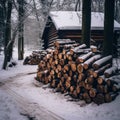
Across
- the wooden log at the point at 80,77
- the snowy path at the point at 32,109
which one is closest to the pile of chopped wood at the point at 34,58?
the snowy path at the point at 32,109

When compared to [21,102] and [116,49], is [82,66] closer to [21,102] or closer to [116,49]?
[21,102]

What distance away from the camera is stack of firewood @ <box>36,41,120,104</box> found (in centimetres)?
779

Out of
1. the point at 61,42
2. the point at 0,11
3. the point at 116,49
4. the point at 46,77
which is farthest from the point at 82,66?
the point at 0,11

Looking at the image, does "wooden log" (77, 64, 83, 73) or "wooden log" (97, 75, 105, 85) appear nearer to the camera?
"wooden log" (97, 75, 105, 85)

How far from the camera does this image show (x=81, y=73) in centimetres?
862

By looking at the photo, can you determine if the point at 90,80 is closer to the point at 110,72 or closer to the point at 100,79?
the point at 100,79

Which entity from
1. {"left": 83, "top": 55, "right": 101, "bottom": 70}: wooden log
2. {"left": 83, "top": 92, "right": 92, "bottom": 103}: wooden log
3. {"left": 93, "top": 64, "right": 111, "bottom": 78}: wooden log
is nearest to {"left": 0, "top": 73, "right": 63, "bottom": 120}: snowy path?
{"left": 83, "top": 92, "right": 92, "bottom": 103}: wooden log

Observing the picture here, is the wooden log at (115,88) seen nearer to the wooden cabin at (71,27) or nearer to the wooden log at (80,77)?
the wooden log at (80,77)

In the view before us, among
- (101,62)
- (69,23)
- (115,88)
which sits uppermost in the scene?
(69,23)

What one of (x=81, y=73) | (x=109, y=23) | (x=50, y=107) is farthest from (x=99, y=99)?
(x=109, y=23)

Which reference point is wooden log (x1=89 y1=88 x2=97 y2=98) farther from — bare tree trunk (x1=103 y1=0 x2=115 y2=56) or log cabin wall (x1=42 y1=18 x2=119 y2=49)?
log cabin wall (x1=42 y1=18 x2=119 y2=49)

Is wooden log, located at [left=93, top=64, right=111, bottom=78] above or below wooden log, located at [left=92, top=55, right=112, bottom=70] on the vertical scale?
below

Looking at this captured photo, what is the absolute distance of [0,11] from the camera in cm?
2530

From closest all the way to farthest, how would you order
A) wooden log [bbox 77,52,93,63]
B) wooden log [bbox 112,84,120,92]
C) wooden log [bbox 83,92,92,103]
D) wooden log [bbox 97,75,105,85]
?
wooden log [bbox 112,84,120,92], wooden log [bbox 97,75,105,85], wooden log [bbox 83,92,92,103], wooden log [bbox 77,52,93,63]
